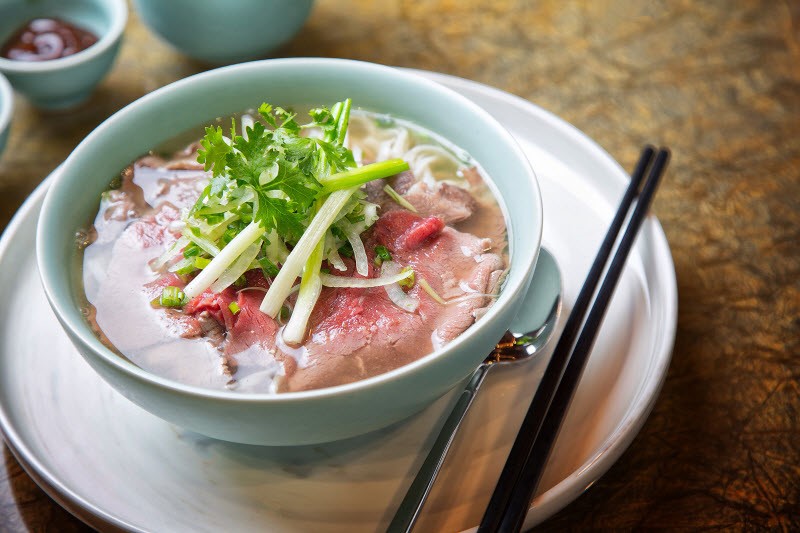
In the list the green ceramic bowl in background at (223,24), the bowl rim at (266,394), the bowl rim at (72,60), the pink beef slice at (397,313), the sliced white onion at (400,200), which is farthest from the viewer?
the green ceramic bowl in background at (223,24)

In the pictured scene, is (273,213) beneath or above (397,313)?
above

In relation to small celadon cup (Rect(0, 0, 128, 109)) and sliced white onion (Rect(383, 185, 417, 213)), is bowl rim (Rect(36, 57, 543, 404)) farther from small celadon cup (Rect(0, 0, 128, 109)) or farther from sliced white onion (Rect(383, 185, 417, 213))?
small celadon cup (Rect(0, 0, 128, 109))

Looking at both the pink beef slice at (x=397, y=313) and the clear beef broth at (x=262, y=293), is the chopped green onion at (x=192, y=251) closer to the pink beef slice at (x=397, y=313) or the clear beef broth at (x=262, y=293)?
the clear beef broth at (x=262, y=293)

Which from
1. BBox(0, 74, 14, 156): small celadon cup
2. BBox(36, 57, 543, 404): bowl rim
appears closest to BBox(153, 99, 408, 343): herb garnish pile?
BBox(36, 57, 543, 404): bowl rim

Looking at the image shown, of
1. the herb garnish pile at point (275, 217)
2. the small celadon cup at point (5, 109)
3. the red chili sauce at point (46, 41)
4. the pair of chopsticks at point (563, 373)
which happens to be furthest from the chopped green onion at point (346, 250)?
the red chili sauce at point (46, 41)

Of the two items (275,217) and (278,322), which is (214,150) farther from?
(278,322)

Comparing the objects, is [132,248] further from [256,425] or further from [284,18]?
[284,18]

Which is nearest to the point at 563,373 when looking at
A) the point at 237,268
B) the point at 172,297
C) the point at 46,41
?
the point at 237,268

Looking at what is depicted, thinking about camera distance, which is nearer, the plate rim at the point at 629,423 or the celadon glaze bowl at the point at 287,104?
the celadon glaze bowl at the point at 287,104
